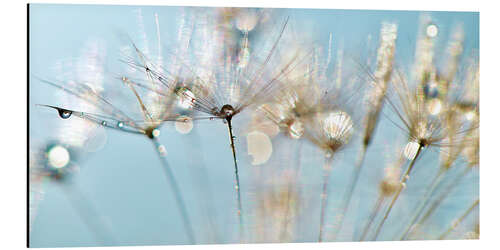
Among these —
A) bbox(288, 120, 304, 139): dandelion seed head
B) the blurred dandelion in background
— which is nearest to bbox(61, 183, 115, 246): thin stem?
the blurred dandelion in background

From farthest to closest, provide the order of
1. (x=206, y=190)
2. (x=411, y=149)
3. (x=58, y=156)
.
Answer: (x=411, y=149) → (x=206, y=190) → (x=58, y=156)

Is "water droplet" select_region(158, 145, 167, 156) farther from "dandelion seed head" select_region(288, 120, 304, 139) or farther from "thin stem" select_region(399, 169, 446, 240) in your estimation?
"thin stem" select_region(399, 169, 446, 240)

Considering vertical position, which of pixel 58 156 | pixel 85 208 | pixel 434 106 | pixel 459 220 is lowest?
pixel 459 220

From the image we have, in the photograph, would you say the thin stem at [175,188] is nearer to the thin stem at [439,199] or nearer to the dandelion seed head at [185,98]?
the dandelion seed head at [185,98]

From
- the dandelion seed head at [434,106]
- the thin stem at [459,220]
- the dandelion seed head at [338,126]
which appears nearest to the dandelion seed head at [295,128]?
the dandelion seed head at [338,126]

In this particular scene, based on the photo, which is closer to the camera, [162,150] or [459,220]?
[162,150]

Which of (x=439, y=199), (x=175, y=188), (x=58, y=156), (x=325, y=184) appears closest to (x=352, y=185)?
(x=325, y=184)

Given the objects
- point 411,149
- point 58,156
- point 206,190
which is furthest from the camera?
point 411,149

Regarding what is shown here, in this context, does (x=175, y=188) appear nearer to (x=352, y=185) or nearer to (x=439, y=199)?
(x=352, y=185)
